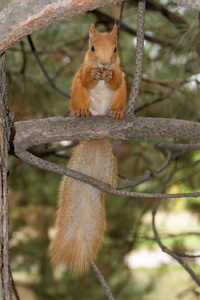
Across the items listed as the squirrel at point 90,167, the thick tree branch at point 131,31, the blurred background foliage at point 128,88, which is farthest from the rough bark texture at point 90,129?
the thick tree branch at point 131,31

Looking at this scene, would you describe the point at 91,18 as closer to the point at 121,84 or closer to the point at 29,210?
the point at 121,84

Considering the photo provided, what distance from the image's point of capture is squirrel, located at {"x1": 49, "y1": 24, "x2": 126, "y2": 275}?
1.13 meters

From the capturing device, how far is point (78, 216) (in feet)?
3.93

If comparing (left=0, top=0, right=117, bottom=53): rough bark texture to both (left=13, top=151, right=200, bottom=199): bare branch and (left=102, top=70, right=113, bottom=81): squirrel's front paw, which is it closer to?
(left=13, top=151, right=200, bottom=199): bare branch

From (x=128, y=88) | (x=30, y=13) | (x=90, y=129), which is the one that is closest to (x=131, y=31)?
(x=128, y=88)

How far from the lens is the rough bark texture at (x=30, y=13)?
2.01ft

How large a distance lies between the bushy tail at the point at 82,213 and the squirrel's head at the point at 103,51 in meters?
0.27

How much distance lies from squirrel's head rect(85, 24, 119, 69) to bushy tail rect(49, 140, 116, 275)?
27cm

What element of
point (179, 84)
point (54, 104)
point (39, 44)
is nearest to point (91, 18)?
point (39, 44)

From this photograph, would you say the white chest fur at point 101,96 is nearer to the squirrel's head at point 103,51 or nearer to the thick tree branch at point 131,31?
the squirrel's head at point 103,51

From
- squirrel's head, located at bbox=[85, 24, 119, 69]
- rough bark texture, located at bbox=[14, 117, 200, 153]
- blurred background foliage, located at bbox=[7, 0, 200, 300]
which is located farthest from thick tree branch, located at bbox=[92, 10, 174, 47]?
rough bark texture, located at bbox=[14, 117, 200, 153]

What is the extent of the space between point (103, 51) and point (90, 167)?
1.21 ft

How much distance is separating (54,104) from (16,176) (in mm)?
560

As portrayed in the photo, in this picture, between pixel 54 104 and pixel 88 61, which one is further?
pixel 54 104
